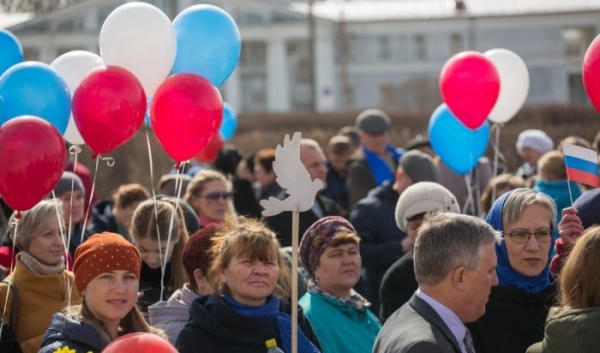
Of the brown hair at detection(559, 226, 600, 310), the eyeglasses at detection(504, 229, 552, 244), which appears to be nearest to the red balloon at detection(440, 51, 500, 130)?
the eyeglasses at detection(504, 229, 552, 244)

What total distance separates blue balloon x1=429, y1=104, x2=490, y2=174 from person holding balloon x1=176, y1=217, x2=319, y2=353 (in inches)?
163

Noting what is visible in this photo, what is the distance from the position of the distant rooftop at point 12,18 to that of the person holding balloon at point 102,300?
5781 centimetres

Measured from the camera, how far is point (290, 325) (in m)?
5.59

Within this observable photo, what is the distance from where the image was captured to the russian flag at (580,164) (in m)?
6.79

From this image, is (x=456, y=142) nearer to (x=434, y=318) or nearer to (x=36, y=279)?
(x=36, y=279)

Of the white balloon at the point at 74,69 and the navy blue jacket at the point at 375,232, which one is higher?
the white balloon at the point at 74,69

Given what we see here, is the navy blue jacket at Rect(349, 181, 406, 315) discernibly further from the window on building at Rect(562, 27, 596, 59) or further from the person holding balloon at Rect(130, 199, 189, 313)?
the window on building at Rect(562, 27, 596, 59)

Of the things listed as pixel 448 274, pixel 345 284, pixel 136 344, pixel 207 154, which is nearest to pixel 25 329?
pixel 345 284

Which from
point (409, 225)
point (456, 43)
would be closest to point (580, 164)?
point (409, 225)

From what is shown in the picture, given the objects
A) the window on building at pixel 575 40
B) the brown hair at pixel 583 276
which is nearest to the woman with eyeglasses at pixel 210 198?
the brown hair at pixel 583 276

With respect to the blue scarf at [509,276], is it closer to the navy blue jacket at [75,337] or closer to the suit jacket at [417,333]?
the suit jacket at [417,333]

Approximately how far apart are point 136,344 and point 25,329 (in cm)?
211

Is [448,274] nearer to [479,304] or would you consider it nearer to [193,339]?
[479,304]

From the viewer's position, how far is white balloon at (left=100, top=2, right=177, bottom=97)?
23.6 ft
